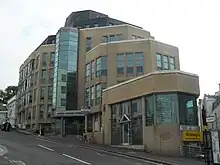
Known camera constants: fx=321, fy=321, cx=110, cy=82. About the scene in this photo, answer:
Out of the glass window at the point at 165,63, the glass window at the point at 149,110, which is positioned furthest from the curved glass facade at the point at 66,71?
the glass window at the point at 149,110

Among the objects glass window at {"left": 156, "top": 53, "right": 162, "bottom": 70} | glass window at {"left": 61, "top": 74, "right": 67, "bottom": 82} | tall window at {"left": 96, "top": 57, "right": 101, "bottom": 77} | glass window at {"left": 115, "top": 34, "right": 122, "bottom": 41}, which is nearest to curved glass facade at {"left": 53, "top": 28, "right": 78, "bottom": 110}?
glass window at {"left": 61, "top": 74, "right": 67, "bottom": 82}

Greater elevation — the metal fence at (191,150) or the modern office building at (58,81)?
the modern office building at (58,81)

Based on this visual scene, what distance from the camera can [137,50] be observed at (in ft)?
137

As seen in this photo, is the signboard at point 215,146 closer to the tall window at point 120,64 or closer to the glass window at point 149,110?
the glass window at point 149,110

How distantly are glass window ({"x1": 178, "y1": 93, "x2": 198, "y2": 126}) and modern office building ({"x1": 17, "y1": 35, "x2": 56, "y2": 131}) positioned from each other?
3563 cm

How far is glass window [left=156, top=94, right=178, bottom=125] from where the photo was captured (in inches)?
992

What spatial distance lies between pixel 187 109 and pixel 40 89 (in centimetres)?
3991

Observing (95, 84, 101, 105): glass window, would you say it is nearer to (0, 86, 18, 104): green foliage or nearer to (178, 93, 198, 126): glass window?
(178, 93, 198, 126): glass window

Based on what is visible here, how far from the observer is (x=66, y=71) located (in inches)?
2119

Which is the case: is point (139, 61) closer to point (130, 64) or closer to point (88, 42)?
point (130, 64)

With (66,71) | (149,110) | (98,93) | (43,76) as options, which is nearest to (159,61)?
(98,93)

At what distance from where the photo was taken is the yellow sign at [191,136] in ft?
80.1

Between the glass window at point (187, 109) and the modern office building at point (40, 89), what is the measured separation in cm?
3563

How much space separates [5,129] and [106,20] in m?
26.5
